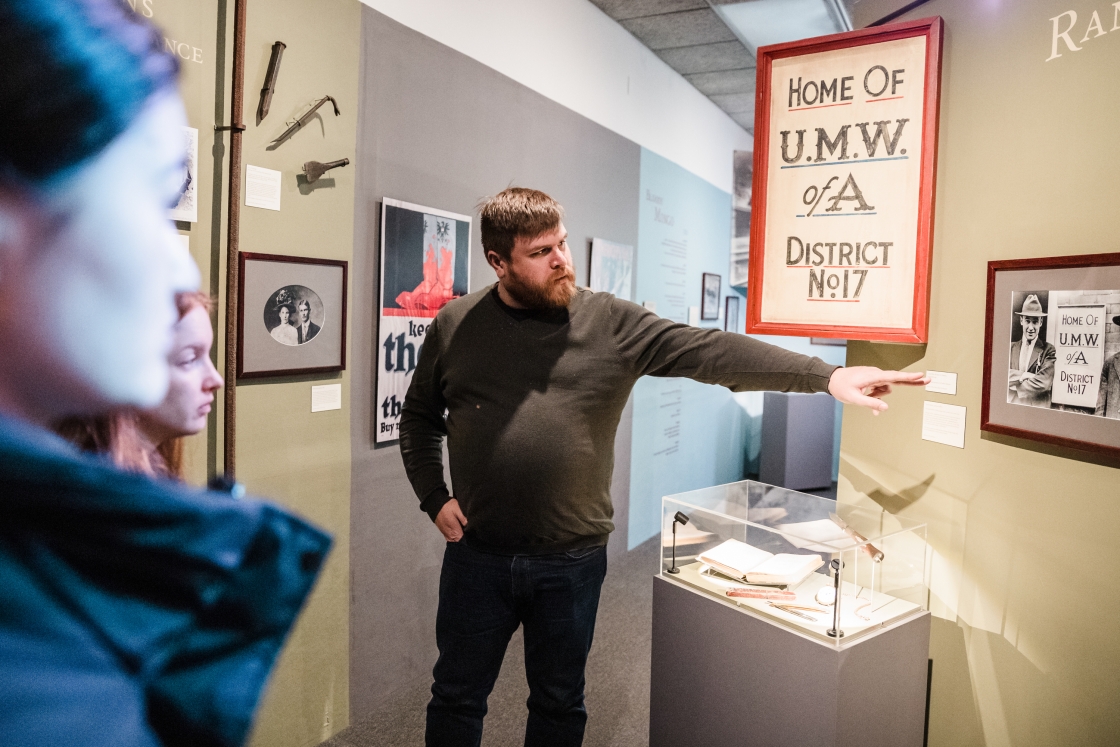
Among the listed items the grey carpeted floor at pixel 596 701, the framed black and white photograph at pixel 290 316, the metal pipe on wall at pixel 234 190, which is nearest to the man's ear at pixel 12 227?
the metal pipe on wall at pixel 234 190

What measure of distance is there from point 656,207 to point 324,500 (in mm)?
2900

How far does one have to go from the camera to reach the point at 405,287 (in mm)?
2369

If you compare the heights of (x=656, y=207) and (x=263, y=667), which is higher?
(x=656, y=207)

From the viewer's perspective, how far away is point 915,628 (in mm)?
1730

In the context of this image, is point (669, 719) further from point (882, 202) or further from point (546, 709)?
point (882, 202)

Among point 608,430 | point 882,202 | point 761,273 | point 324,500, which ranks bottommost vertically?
point 324,500

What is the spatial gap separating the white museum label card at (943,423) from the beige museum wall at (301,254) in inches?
65.5

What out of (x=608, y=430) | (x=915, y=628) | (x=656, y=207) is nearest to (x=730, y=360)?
(x=608, y=430)

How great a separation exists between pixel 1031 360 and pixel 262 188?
1912mm

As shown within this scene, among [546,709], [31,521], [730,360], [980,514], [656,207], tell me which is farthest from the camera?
[656,207]

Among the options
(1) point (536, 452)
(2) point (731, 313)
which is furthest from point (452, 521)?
(2) point (731, 313)

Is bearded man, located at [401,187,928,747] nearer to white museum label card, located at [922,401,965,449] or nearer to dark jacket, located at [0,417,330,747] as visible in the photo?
white museum label card, located at [922,401,965,449]

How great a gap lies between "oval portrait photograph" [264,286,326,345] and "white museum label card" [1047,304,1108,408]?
186cm

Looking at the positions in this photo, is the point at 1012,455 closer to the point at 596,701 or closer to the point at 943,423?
the point at 943,423
